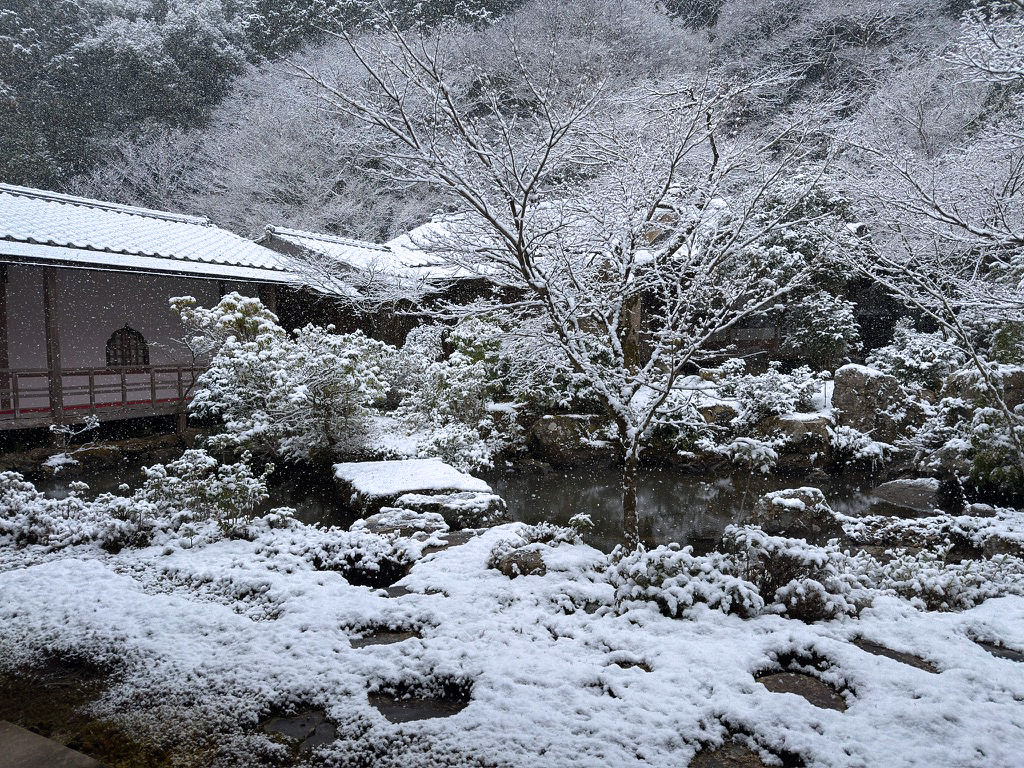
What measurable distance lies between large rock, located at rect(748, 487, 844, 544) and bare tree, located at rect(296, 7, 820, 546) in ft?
7.46

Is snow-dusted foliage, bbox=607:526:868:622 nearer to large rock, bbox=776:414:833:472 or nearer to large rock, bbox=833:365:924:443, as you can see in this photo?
large rock, bbox=776:414:833:472

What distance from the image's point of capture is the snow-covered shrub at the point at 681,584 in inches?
131

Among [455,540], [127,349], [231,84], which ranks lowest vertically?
[455,540]

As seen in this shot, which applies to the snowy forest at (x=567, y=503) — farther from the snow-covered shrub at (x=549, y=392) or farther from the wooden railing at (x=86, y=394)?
the wooden railing at (x=86, y=394)

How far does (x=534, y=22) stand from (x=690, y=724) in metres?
17.9

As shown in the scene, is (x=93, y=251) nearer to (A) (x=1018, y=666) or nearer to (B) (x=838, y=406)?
(A) (x=1018, y=666)

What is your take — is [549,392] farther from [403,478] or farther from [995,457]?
[995,457]

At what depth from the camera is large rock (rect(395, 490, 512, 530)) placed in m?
5.79

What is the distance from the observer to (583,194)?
5.66 m

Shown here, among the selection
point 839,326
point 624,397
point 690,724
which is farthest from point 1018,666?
point 839,326

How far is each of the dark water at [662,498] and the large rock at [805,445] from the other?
1.32 ft

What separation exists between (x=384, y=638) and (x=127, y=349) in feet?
39.8

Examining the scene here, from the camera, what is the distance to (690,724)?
230cm

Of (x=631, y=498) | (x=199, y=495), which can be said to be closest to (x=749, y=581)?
(x=631, y=498)
